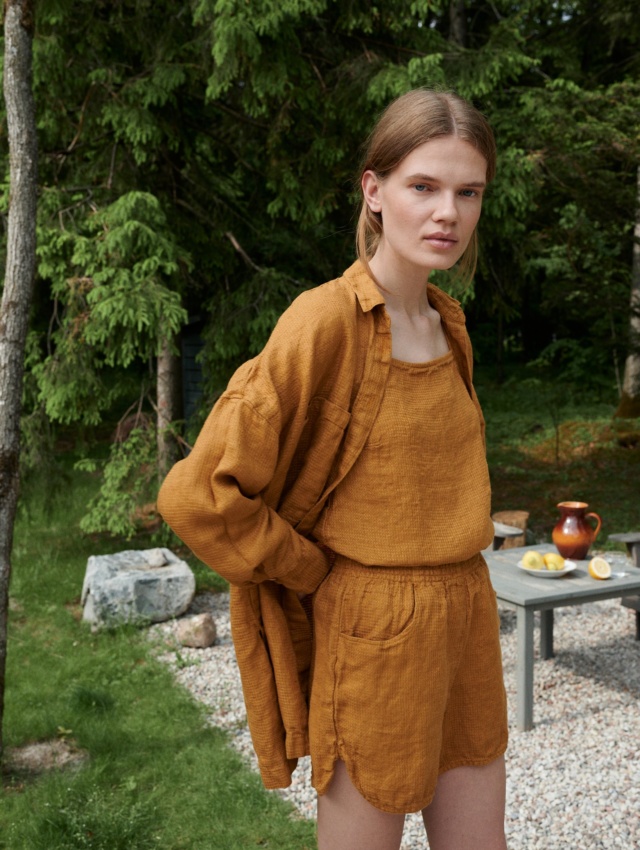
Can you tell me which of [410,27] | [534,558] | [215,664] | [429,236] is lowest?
[215,664]

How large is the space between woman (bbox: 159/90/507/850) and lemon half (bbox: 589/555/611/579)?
263 cm

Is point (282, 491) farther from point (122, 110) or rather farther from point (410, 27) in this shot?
point (410, 27)

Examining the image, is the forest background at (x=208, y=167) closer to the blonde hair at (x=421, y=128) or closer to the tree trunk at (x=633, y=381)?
the tree trunk at (x=633, y=381)

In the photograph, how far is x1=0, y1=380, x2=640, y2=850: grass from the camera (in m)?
2.85

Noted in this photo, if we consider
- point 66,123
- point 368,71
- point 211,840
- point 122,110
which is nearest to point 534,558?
point 211,840

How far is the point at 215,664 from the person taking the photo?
4539 millimetres

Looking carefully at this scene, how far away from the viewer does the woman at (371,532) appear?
1.35 m

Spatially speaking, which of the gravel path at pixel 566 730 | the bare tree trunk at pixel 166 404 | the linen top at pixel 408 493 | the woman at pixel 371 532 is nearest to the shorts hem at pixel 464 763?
the woman at pixel 371 532

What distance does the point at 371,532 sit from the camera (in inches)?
55.4

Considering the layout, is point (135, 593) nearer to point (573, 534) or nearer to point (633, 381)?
point (573, 534)

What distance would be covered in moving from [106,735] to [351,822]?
96.8 inches

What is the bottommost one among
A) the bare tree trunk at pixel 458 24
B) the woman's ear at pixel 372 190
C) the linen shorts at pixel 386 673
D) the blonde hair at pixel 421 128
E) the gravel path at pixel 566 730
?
the gravel path at pixel 566 730

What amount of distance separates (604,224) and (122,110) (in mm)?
4474

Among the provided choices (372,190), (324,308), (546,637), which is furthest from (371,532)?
(546,637)
